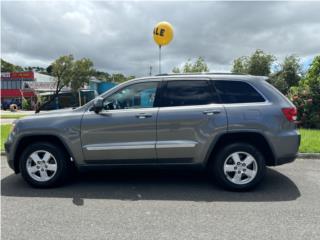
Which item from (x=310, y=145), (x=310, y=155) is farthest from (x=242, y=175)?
(x=310, y=145)

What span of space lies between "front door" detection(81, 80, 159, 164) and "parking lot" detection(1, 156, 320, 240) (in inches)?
22.5

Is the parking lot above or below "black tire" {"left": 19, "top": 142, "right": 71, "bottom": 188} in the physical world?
below

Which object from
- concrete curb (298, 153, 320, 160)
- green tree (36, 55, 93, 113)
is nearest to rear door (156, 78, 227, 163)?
concrete curb (298, 153, 320, 160)

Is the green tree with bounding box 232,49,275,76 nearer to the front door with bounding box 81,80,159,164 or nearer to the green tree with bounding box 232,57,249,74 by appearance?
the green tree with bounding box 232,57,249,74

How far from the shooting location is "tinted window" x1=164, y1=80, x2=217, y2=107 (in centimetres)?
501

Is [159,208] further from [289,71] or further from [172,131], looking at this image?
[289,71]

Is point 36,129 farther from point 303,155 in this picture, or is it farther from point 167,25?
point 167,25

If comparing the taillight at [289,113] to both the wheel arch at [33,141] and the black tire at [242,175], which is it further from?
the wheel arch at [33,141]

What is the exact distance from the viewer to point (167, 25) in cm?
1142

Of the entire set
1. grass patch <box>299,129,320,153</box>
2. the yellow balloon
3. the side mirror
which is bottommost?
grass patch <box>299,129,320,153</box>

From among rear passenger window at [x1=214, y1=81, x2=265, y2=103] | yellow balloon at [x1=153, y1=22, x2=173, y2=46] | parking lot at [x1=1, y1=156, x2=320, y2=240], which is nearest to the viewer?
parking lot at [x1=1, y1=156, x2=320, y2=240]

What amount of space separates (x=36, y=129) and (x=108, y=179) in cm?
153

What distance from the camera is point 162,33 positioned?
37.3 feet

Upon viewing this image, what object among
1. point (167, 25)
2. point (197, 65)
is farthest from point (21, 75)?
point (167, 25)
